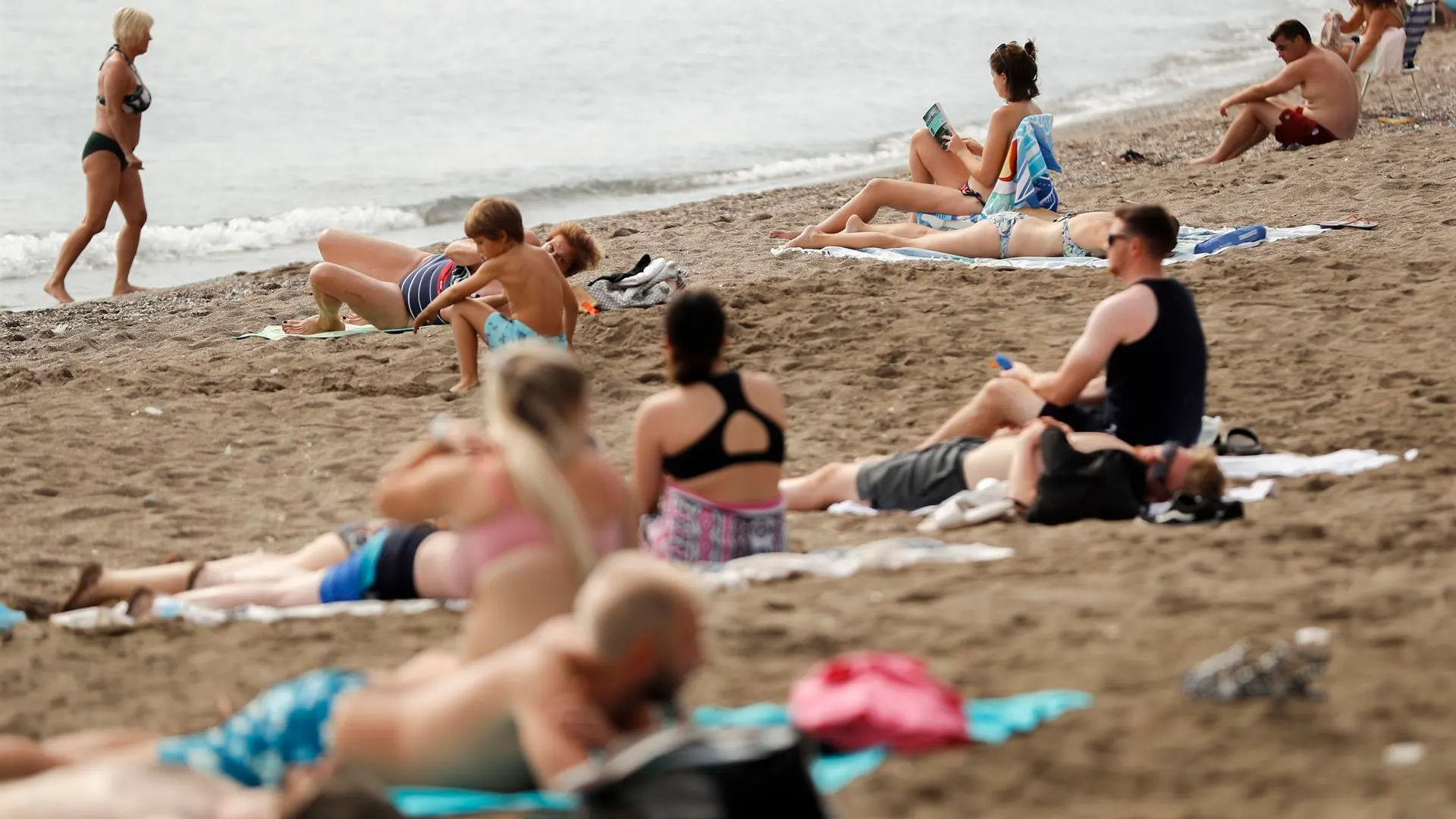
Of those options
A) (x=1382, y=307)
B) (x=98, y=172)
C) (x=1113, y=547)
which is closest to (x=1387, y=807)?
(x=1113, y=547)

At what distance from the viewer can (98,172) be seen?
33.1 feet

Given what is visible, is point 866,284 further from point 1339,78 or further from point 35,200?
point 35,200

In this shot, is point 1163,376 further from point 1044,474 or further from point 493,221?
point 493,221

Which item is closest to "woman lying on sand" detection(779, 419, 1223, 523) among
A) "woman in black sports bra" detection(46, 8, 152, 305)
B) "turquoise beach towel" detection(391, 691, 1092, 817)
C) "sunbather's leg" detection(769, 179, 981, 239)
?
"turquoise beach towel" detection(391, 691, 1092, 817)

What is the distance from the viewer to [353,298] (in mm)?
8656

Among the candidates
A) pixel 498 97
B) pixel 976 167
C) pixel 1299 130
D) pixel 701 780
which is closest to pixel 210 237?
pixel 976 167

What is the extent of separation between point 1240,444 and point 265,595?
3447mm

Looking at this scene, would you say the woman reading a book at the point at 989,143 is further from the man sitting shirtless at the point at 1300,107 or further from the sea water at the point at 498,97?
the sea water at the point at 498,97

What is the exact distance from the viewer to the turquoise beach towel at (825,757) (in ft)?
9.85

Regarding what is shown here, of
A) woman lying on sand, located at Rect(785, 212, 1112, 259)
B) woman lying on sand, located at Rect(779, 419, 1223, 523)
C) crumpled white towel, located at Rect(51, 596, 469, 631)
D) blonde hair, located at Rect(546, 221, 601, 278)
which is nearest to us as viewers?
crumpled white towel, located at Rect(51, 596, 469, 631)

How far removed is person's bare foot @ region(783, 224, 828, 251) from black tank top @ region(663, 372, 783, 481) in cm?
539

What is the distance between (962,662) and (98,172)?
26.3ft

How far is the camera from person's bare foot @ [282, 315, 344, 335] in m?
8.87

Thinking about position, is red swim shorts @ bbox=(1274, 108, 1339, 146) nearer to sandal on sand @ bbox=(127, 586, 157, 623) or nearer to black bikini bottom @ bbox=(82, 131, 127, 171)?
black bikini bottom @ bbox=(82, 131, 127, 171)
